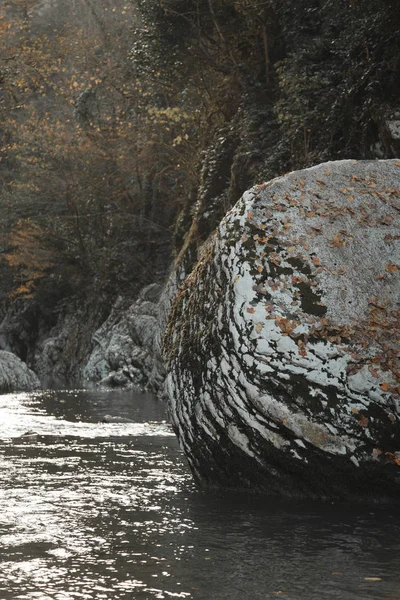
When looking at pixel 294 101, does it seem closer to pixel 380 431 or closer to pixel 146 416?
pixel 146 416

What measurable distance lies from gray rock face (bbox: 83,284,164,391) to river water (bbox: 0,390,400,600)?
1334 centimetres

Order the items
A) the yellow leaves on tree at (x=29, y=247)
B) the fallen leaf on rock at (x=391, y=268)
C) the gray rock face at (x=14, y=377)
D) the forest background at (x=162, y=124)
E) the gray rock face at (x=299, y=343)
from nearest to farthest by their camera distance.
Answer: the gray rock face at (x=299, y=343), the fallen leaf on rock at (x=391, y=268), the forest background at (x=162, y=124), the gray rock face at (x=14, y=377), the yellow leaves on tree at (x=29, y=247)

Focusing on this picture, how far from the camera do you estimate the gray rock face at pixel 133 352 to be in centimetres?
2436

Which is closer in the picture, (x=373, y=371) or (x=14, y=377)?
(x=373, y=371)

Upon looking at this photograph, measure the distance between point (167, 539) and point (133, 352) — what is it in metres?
20.3

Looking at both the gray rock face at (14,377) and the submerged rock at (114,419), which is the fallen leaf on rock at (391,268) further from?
the gray rock face at (14,377)

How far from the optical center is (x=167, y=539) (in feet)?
18.4

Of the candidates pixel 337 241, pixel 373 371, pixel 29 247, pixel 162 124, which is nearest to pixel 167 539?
pixel 373 371

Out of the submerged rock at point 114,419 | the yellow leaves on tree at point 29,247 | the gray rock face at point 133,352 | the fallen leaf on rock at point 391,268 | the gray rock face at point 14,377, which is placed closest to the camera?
the fallen leaf on rock at point 391,268

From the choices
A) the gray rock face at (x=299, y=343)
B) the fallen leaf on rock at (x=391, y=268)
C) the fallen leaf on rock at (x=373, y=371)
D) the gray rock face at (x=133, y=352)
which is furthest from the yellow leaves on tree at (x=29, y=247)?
the fallen leaf on rock at (x=373, y=371)

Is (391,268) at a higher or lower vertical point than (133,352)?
higher

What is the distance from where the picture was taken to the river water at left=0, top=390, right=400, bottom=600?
4523 mm

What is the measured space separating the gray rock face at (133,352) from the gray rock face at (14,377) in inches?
104

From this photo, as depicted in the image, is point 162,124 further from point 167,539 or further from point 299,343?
point 167,539
